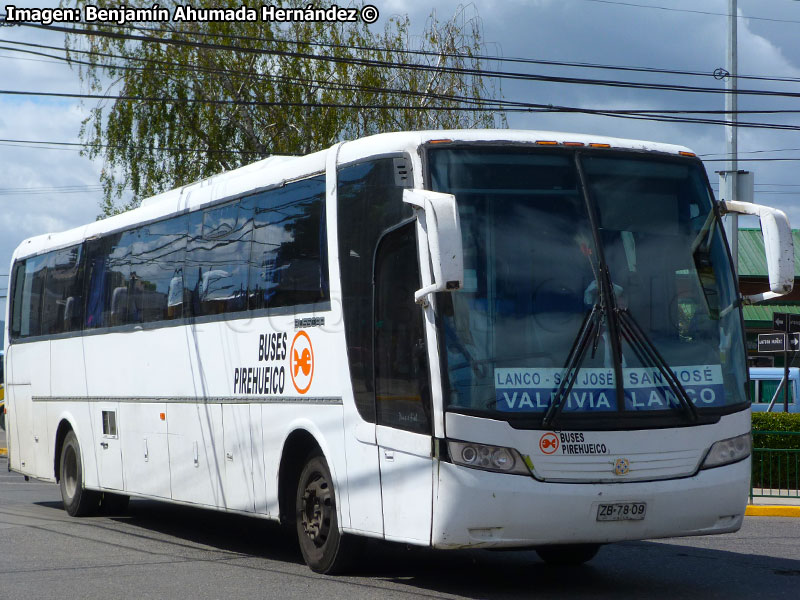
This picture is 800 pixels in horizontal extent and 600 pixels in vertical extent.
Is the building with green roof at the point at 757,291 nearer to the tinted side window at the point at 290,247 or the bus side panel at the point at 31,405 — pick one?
the bus side panel at the point at 31,405

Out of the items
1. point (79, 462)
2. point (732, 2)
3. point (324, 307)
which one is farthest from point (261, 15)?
point (324, 307)

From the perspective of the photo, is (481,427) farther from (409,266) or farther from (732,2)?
(732,2)

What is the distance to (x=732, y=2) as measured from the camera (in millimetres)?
24984

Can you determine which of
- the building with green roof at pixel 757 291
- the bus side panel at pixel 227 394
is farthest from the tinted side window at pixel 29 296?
the building with green roof at pixel 757 291

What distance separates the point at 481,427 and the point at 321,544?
2.25 m

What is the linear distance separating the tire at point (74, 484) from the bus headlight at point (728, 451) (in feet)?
28.3

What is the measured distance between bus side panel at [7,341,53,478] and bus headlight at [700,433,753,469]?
32.2 feet

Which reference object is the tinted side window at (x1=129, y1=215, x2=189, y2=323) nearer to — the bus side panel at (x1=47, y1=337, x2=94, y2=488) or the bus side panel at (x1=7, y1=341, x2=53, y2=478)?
the bus side panel at (x1=47, y1=337, x2=94, y2=488)

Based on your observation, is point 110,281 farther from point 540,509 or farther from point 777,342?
point 777,342

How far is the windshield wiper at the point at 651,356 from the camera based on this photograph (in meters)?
7.96

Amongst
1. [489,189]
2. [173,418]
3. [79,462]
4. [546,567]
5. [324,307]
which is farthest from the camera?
[79,462]

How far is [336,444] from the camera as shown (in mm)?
8883

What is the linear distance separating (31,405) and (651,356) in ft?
34.4

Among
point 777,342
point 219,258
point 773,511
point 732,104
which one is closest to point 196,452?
point 219,258
